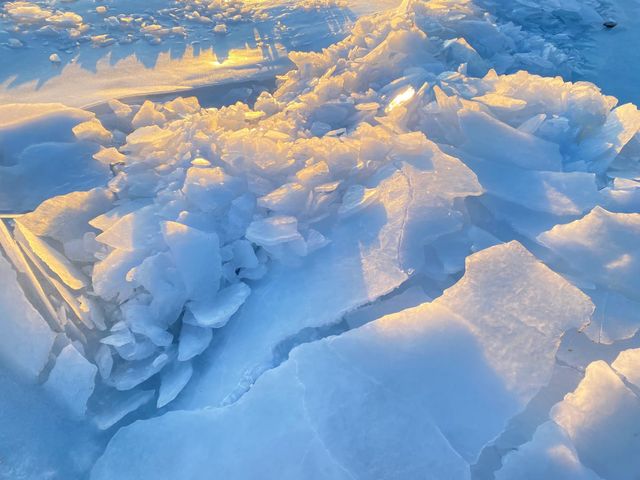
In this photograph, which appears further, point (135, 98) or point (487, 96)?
point (135, 98)

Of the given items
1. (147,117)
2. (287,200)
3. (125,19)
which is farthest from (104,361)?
(125,19)

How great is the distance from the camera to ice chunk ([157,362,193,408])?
1267 mm

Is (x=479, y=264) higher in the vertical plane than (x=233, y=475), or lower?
higher

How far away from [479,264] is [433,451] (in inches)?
17.6

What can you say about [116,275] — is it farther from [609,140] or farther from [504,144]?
[609,140]

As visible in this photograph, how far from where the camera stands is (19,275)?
1.37 m

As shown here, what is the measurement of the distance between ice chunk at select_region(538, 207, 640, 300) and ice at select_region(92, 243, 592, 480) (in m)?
0.15

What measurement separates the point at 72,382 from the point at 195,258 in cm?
39

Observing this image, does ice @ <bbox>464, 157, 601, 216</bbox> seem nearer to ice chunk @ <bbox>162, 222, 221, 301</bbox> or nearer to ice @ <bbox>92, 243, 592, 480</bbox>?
ice @ <bbox>92, 243, 592, 480</bbox>

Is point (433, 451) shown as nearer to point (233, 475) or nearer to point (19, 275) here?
point (233, 475)

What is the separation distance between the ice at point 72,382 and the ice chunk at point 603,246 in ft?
3.72

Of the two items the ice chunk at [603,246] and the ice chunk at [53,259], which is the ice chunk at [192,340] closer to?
the ice chunk at [53,259]

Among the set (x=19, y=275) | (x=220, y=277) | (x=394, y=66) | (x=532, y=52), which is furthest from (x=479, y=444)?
(x=532, y=52)

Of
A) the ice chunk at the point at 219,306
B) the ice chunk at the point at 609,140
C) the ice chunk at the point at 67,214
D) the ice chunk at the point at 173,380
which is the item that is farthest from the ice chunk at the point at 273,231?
the ice chunk at the point at 609,140
